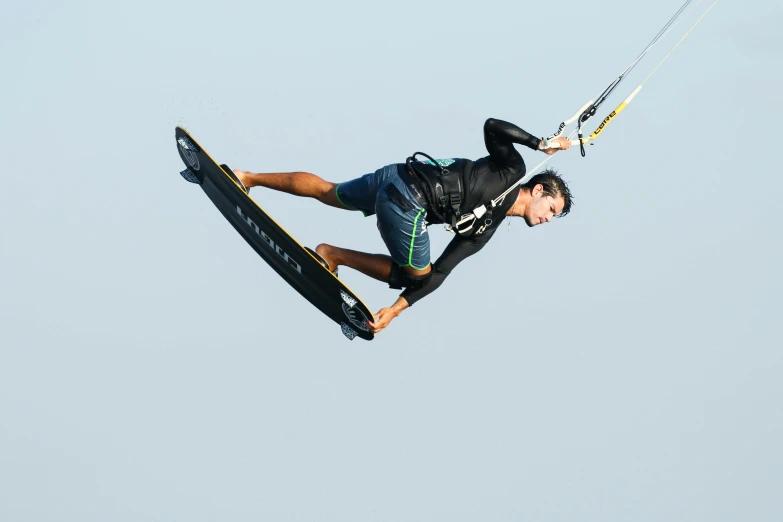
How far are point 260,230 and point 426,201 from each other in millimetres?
1949

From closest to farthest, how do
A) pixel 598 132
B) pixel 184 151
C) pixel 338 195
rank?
pixel 598 132 → pixel 338 195 → pixel 184 151

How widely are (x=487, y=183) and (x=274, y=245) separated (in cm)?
241

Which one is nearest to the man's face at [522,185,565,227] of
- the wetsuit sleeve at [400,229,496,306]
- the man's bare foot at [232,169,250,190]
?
the wetsuit sleeve at [400,229,496,306]

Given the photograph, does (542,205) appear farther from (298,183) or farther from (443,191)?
(298,183)

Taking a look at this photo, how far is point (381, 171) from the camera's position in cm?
1285

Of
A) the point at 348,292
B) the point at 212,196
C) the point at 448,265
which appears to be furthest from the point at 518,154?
the point at 212,196

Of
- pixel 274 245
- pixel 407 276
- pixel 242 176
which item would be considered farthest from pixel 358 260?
pixel 242 176

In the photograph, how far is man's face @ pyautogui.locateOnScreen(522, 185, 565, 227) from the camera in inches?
499

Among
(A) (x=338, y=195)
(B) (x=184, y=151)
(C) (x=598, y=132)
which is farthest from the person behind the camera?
(B) (x=184, y=151)

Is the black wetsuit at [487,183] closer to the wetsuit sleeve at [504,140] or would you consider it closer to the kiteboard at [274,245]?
the wetsuit sleeve at [504,140]

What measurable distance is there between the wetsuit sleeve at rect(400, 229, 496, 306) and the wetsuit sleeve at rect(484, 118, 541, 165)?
2.59 feet

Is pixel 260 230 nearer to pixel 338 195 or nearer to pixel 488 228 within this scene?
pixel 338 195

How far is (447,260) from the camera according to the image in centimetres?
1281

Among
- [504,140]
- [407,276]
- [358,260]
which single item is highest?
[504,140]
